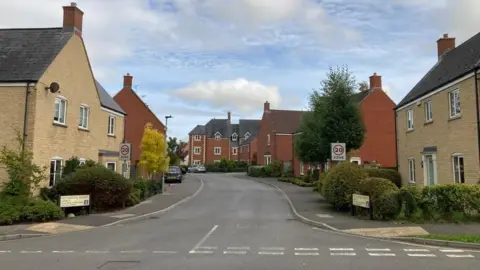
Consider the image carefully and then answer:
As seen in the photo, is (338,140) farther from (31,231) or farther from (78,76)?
(31,231)

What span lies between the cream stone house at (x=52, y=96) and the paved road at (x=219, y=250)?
7425 mm

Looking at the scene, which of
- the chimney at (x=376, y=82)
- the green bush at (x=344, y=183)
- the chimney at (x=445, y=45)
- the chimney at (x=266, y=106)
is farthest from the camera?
the chimney at (x=266, y=106)

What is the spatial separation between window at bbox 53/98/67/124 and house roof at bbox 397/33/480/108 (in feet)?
65.2

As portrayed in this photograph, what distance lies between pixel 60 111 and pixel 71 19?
5.43 metres

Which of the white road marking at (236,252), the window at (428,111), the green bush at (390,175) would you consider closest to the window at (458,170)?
the window at (428,111)

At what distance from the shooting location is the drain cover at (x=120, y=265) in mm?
8664

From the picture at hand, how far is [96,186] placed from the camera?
2005cm

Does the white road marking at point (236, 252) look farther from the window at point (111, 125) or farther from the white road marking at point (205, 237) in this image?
the window at point (111, 125)

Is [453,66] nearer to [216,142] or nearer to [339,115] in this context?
[339,115]

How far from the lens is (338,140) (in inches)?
1128

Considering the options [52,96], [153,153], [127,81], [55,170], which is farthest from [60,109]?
[127,81]

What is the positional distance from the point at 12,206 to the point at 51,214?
4.72 feet

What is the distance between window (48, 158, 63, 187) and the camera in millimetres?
21516

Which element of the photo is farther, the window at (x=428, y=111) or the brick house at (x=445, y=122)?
the window at (x=428, y=111)
